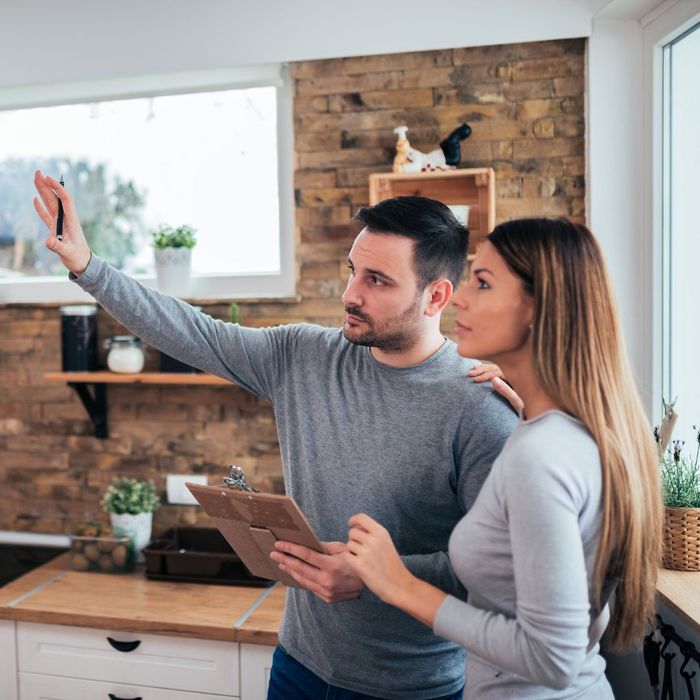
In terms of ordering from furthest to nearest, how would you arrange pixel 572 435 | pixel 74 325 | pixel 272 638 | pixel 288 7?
1. pixel 74 325
2. pixel 288 7
3. pixel 272 638
4. pixel 572 435

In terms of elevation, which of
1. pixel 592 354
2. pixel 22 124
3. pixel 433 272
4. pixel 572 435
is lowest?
pixel 572 435

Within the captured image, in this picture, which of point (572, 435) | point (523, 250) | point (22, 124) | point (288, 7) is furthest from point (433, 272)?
point (22, 124)

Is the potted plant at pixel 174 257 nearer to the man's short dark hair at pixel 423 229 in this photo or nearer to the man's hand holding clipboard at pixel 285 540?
the man's short dark hair at pixel 423 229

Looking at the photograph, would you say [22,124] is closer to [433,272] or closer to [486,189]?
[486,189]

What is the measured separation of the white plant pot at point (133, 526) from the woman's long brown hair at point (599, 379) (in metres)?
1.85

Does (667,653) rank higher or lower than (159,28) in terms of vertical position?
lower

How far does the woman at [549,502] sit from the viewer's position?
99cm

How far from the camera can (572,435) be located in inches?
40.9

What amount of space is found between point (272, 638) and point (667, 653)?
97 cm

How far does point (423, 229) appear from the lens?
1518 millimetres

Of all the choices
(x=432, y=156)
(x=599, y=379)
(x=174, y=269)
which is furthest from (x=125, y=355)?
(x=599, y=379)

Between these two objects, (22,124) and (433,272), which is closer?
(433,272)

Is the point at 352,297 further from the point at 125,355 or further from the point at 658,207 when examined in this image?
the point at 125,355

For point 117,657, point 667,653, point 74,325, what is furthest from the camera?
point 74,325
